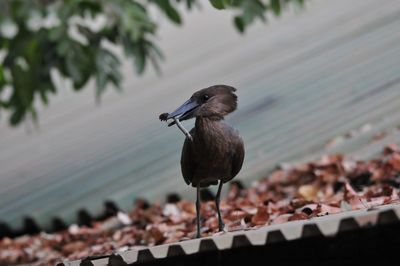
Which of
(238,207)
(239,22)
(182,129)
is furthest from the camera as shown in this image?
(239,22)

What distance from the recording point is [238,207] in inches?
169

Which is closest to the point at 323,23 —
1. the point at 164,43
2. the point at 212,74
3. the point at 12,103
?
the point at 212,74

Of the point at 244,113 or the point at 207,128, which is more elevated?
the point at 207,128

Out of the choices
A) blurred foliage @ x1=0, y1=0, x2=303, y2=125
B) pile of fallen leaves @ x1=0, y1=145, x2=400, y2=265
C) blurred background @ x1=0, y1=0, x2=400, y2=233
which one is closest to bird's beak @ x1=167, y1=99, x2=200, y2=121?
pile of fallen leaves @ x1=0, y1=145, x2=400, y2=265

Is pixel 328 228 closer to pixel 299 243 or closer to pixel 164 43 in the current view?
pixel 299 243

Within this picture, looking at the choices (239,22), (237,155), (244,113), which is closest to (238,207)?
(237,155)

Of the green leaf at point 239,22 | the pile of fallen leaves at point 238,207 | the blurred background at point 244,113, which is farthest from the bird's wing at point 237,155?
the green leaf at point 239,22

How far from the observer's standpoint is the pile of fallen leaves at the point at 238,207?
162 inches

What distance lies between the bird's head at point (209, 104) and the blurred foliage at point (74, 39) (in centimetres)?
348

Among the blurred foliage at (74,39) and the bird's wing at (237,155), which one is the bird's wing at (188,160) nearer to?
the bird's wing at (237,155)

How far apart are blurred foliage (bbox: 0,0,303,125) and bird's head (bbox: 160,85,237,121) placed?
3.48m

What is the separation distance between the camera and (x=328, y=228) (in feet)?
7.58

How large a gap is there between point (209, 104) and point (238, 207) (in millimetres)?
1768

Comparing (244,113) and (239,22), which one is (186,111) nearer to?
(244,113)
